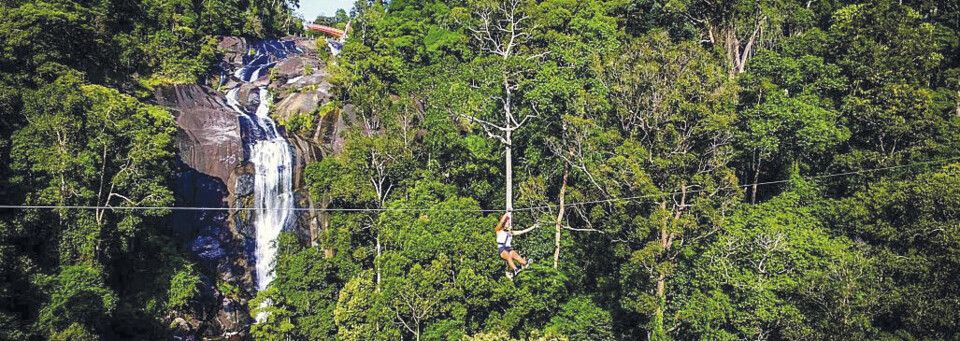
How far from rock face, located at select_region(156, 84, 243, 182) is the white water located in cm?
112

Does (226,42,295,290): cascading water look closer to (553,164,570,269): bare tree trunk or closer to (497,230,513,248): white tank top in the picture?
(553,164,570,269): bare tree trunk

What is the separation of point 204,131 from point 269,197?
4.94 metres

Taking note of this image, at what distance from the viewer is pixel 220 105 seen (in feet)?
106

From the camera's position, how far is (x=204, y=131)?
29.0m

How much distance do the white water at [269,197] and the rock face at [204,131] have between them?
3.67 ft

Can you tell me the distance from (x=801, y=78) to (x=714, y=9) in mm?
6312

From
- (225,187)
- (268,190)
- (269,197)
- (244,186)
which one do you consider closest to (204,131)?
(225,187)

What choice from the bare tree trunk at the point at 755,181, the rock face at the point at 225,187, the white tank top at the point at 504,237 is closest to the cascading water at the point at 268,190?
the rock face at the point at 225,187

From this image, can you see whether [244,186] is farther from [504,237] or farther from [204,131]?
[504,237]

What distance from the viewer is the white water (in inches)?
1101

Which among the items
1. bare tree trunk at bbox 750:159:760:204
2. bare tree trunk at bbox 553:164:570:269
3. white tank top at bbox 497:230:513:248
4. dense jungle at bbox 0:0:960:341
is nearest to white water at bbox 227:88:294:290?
dense jungle at bbox 0:0:960:341

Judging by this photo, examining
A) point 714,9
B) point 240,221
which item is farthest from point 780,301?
point 240,221

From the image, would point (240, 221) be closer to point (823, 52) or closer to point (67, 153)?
point (67, 153)

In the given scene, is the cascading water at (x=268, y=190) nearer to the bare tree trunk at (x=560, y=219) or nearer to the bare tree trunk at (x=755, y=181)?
the bare tree trunk at (x=560, y=219)
